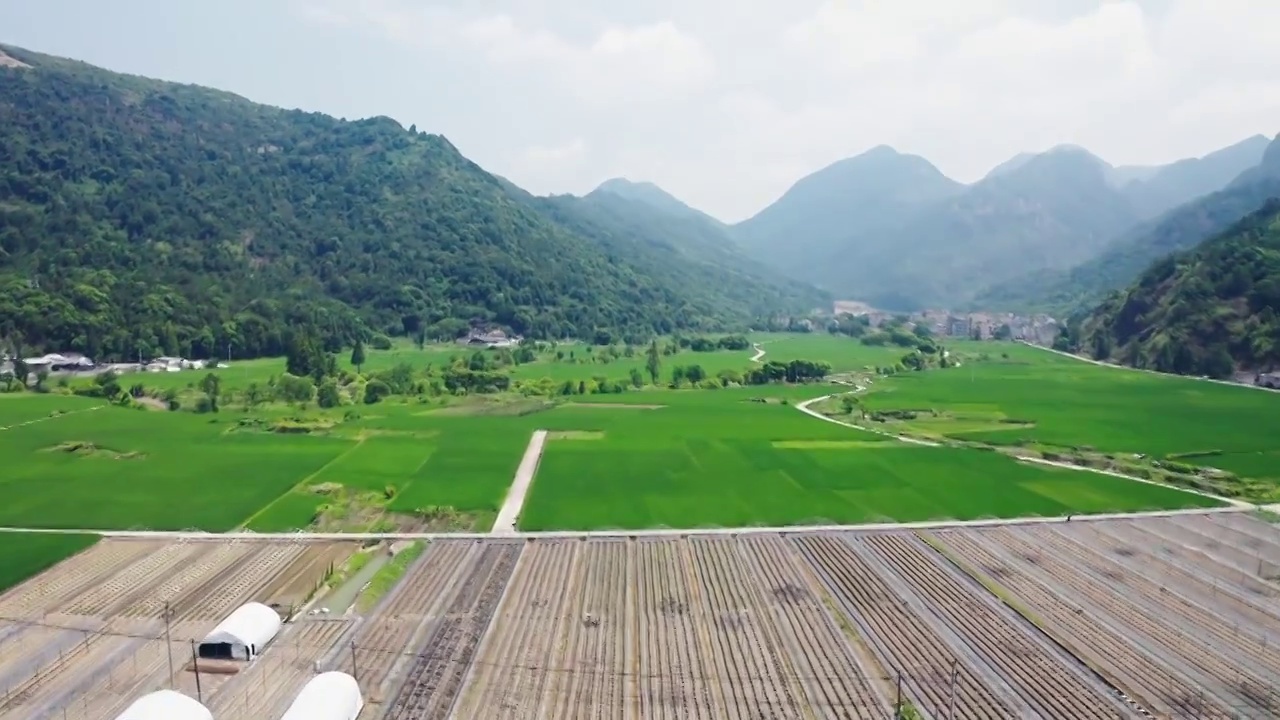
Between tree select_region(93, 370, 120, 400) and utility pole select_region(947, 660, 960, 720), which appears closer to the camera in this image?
utility pole select_region(947, 660, 960, 720)

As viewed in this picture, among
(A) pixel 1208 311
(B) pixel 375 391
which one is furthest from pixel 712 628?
(A) pixel 1208 311

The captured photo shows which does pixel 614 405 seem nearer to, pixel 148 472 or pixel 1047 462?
pixel 1047 462

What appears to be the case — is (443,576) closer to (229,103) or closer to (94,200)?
(94,200)

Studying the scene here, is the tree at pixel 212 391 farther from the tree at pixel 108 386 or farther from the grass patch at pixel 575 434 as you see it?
the grass patch at pixel 575 434

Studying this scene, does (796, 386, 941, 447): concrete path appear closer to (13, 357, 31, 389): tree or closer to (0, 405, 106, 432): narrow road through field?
(0, 405, 106, 432): narrow road through field

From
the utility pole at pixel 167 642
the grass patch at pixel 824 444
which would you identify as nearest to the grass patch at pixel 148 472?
the utility pole at pixel 167 642

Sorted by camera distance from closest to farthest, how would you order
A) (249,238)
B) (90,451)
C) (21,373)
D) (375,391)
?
1. (90,451)
2. (375,391)
3. (21,373)
4. (249,238)

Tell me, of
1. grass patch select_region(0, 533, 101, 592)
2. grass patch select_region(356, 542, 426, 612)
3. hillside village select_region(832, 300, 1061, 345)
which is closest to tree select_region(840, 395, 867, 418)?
grass patch select_region(356, 542, 426, 612)
